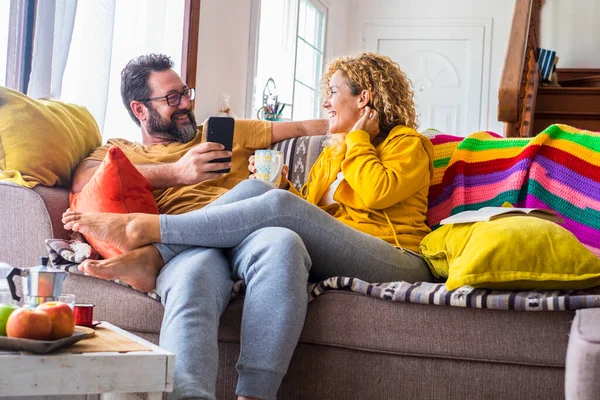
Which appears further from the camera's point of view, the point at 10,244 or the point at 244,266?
the point at 10,244

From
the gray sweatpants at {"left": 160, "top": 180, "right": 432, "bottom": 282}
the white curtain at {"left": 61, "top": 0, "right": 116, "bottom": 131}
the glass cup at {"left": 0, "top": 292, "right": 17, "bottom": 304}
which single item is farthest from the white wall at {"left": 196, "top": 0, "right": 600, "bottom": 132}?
the glass cup at {"left": 0, "top": 292, "right": 17, "bottom": 304}

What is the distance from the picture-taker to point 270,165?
7.02 feet

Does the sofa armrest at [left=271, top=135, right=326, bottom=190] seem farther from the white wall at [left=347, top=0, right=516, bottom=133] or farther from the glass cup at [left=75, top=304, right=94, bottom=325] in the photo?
the white wall at [left=347, top=0, right=516, bottom=133]

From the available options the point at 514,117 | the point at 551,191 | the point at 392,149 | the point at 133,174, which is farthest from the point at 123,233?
the point at 514,117

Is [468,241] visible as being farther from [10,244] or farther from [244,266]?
[10,244]

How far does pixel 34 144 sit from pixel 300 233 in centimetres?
87

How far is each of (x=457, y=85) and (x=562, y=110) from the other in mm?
1668

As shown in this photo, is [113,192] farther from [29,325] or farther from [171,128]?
[29,325]

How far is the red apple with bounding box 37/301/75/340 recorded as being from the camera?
3.79 ft

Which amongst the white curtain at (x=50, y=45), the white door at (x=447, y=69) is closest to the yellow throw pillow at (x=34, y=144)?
the white curtain at (x=50, y=45)

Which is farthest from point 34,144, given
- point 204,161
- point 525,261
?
point 525,261

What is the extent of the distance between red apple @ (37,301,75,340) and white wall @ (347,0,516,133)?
5096mm

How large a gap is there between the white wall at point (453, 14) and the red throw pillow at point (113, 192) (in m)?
4.24

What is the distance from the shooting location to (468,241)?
1786 millimetres
